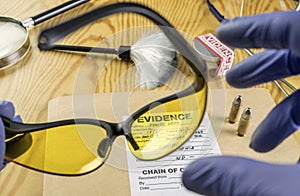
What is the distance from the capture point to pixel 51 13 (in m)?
0.73

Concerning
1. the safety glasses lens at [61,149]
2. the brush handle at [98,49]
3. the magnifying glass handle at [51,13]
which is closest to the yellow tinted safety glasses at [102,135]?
the safety glasses lens at [61,149]

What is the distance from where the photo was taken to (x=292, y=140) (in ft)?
1.86

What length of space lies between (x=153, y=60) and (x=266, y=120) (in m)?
0.23

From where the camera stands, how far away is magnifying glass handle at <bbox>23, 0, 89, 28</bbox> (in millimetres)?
713

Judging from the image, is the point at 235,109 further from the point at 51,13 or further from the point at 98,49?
the point at 51,13

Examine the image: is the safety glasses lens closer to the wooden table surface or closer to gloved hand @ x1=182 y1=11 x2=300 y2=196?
the wooden table surface

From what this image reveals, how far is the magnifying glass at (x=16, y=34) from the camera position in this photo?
655 mm

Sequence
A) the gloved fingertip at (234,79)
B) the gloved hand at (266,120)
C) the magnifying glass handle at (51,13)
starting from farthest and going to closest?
the magnifying glass handle at (51,13) < the gloved fingertip at (234,79) < the gloved hand at (266,120)

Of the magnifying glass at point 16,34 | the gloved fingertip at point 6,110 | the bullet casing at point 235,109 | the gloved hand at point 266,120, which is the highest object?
the magnifying glass at point 16,34

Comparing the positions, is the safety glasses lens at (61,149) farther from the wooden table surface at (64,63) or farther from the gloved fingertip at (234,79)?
the gloved fingertip at (234,79)

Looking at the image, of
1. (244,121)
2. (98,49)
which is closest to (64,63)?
(98,49)

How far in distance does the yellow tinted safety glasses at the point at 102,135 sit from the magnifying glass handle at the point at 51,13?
0.83 feet

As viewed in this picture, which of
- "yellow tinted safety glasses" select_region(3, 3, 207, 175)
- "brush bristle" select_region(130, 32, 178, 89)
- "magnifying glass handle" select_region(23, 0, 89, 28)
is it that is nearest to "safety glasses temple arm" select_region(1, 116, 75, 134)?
"yellow tinted safety glasses" select_region(3, 3, 207, 175)

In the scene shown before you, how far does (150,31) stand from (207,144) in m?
0.20
